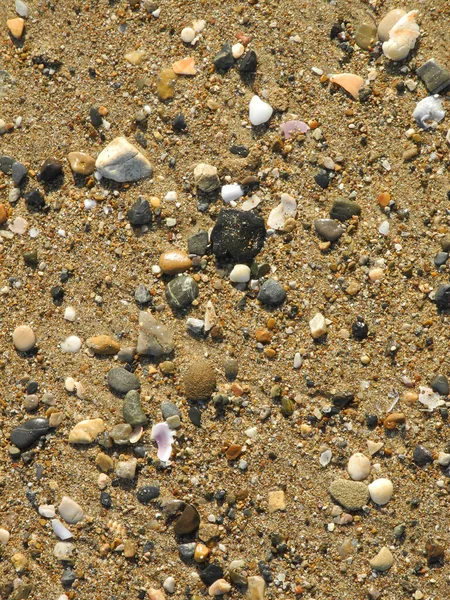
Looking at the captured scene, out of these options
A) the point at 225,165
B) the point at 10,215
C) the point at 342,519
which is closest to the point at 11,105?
the point at 10,215

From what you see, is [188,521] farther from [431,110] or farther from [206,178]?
[431,110]

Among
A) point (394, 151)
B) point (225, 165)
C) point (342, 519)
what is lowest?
point (342, 519)

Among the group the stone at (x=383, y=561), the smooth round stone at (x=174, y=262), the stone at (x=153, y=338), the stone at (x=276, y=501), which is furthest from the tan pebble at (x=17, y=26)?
the stone at (x=383, y=561)

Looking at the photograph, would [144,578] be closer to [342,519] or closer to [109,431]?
[109,431]

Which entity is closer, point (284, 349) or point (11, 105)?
point (284, 349)

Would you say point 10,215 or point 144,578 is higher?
point 10,215

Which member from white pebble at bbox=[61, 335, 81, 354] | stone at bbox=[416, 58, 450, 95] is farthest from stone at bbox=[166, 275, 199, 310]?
stone at bbox=[416, 58, 450, 95]

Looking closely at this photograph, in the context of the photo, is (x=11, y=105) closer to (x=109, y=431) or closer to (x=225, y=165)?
(x=225, y=165)
